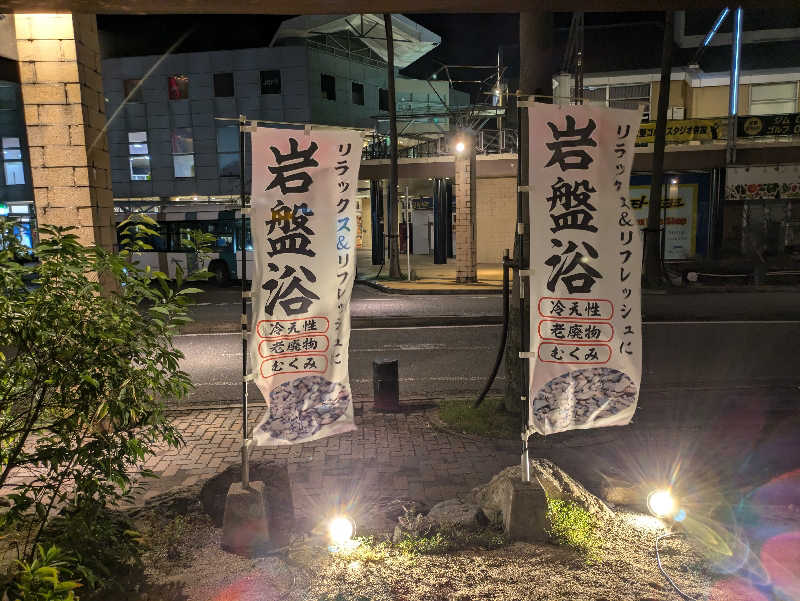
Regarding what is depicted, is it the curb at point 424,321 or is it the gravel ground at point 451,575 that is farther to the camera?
the curb at point 424,321

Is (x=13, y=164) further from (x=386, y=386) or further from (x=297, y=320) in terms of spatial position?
(x=297, y=320)

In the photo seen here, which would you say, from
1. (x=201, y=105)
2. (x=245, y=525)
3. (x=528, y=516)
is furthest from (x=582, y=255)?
(x=201, y=105)

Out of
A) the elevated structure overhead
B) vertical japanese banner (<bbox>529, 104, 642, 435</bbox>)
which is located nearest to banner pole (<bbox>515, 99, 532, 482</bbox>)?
vertical japanese banner (<bbox>529, 104, 642, 435</bbox>)

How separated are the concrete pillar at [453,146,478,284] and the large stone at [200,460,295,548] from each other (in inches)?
627

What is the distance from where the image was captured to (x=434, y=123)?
31500mm

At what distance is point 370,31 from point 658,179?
787 inches

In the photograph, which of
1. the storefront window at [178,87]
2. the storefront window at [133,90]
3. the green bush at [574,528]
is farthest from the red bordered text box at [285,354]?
the storefront window at [133,90]

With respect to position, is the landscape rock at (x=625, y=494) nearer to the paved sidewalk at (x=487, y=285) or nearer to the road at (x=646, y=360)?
the road at (x=646, y=360)

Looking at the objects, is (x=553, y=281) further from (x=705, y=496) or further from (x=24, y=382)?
(x=24, y=382)

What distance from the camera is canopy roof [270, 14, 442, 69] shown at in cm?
3011

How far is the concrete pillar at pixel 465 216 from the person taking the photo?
2011cm

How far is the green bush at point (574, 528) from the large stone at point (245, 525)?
220cm

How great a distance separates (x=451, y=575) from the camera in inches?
159

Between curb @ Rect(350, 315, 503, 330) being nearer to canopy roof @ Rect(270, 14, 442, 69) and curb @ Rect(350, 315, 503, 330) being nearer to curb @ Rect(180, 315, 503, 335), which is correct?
curb @ Rect(180, 315, 503, 335)
